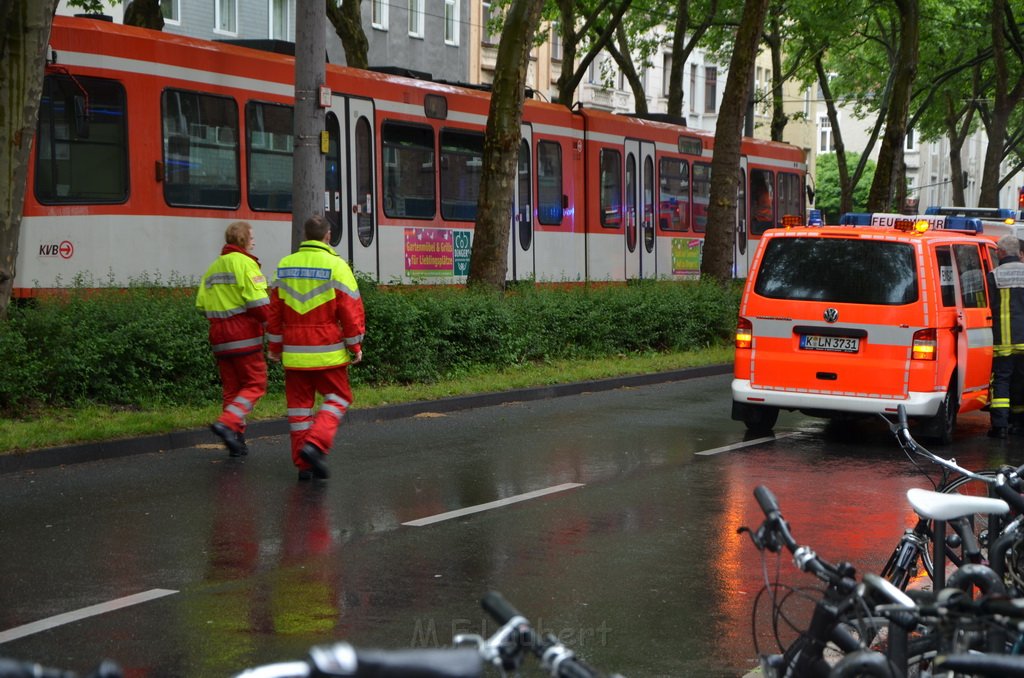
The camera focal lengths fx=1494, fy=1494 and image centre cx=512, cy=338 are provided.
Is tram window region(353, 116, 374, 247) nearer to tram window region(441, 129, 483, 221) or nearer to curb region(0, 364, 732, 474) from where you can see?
tram window region(441, 129, 483, 221)

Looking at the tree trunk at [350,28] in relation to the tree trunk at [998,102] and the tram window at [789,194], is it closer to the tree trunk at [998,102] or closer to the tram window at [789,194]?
the tram window at [789,194]

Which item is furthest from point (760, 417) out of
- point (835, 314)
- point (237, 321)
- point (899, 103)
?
point (899, 103)

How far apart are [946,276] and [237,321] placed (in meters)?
6.08

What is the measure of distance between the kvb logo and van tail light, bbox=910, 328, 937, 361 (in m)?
9.17

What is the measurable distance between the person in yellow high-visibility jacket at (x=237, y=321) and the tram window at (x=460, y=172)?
11.1 m

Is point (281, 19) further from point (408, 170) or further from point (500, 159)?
point (500, 159)

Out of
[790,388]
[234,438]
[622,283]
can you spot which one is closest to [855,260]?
[790,388]

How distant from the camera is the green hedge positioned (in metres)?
12.7

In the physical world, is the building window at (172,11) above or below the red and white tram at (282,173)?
above

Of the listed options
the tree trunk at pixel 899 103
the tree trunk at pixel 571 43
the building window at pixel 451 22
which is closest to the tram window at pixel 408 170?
the tree trunk at pixel 571 43

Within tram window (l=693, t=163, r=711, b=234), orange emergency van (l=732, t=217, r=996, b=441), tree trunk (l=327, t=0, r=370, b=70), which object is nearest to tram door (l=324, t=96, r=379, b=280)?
tree trunk (l=327, t=0, r=370, b=70)

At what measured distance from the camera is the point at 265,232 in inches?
760

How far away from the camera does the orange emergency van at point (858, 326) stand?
12.6 m

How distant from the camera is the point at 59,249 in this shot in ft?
53.7
